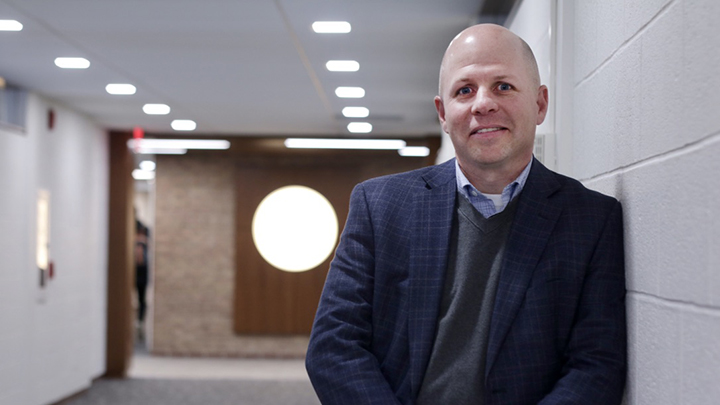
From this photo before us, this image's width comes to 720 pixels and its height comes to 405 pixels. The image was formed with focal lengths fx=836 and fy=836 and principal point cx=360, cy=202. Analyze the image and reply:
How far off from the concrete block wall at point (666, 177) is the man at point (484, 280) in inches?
2.9

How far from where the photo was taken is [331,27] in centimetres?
460

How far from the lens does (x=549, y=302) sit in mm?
1597

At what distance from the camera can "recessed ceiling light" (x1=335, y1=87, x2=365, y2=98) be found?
6455 millimetres

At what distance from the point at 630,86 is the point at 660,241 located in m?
0.37

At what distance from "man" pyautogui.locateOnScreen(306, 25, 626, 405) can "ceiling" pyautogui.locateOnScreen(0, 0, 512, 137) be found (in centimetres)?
262

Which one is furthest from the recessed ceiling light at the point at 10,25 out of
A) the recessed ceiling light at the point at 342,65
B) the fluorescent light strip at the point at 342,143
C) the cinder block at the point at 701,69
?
the fluorescent light strip at the point at 342,143

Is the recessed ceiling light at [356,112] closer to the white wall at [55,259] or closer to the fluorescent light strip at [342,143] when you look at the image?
the fluorescent light strip at [342,143]

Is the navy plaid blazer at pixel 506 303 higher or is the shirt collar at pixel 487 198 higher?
the shirt collar at pixel 487 198

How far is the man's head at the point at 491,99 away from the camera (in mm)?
1604

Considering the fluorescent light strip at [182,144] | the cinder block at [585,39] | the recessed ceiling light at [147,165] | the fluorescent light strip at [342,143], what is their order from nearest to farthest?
the cinder block at [585,39] < the fluorescent light strip at [182,144] < the fluorescent light strip at [342,143] < the recessed ceiling light at [147,165]

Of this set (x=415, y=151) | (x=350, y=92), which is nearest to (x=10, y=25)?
Answer: (x=350, y=92)

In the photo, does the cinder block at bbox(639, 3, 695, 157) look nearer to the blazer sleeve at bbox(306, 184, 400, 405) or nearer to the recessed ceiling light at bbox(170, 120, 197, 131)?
the blazer sleeve at bbox(306, 184, 400, 405)

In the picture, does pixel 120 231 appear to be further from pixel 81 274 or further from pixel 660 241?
pixel 660 241

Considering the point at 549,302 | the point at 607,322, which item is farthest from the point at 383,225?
the point at 607,322
